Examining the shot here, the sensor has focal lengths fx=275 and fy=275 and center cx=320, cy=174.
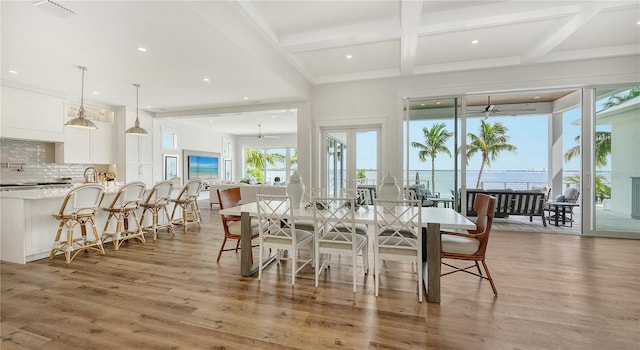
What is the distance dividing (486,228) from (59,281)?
14.2 feet

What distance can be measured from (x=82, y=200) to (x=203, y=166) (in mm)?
6976

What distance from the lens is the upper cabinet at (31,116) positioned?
15.8 feet

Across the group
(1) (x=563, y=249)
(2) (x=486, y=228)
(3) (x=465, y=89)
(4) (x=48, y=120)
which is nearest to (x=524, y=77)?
(3) (x=465, y=89)

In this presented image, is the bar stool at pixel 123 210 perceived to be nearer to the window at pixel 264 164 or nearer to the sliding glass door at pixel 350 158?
the sliding glass door at pixel 350 158

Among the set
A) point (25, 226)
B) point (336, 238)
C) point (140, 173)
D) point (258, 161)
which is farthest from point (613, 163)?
point (258, 161)

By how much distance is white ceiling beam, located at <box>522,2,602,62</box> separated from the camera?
10.7 feet

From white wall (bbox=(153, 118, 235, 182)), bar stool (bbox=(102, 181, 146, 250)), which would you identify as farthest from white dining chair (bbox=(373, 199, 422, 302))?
white wall (bbox=(153, 118, 235, 182))

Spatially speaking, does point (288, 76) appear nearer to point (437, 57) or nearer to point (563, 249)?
point (437, 57)

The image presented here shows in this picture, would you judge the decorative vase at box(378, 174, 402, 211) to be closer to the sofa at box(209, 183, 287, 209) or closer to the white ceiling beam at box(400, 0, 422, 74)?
the white ceiling beam at box(400, 0, 422, 74)

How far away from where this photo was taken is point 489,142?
355 inches

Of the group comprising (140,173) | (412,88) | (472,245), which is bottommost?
(472,245)

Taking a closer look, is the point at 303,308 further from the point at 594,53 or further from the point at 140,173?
the point at 140,173

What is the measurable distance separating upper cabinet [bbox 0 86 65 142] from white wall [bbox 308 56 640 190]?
4894mm

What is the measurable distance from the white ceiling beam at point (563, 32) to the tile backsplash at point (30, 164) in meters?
9.30
